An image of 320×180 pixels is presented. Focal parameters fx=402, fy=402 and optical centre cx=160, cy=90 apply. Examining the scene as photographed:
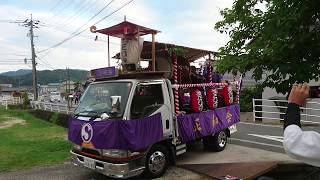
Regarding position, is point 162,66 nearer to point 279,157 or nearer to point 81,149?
point 81,149

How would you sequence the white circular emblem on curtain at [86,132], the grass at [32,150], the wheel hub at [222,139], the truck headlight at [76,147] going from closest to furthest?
1. the white circular emblem on curtain at [86,132]
2. the truck headlight at [76,147]
3. the grass at [32,150]
4. the wheel hub at [222,139]

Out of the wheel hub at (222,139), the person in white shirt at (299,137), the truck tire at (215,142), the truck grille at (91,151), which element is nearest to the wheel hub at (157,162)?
the truck grille at (91,151)

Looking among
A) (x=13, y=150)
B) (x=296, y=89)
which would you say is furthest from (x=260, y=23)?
(x=13, y=150)

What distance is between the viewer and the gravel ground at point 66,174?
8734 millimetres

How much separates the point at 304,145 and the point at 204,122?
7787mm

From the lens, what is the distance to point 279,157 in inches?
391

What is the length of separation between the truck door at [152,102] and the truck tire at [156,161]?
0.40 meters

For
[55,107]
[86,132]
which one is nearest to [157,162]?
[86,132]

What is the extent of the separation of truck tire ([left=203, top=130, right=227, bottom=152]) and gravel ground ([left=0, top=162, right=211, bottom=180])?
1853 millimetres

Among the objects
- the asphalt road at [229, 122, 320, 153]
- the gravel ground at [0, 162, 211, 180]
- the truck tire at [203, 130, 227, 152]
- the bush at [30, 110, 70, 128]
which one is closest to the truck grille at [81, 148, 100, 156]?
the gravel ground at [0, 162, 211, 180]

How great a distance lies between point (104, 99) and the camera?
8.71m

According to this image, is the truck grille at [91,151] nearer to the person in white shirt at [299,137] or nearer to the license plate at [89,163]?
the license plate at [89,163]

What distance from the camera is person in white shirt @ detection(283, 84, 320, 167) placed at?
7.86 ft

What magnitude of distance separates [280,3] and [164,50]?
524cm
